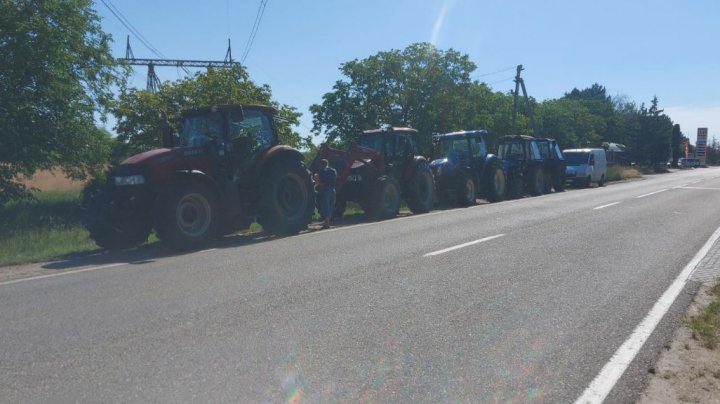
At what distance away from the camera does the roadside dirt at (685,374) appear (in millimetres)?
A: 4980

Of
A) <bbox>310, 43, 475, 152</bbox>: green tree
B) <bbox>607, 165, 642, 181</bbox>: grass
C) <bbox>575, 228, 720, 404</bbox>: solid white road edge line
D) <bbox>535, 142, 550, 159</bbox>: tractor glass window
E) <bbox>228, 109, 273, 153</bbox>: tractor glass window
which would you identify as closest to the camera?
<bbox>575, 228, 720, 404</bbox>: solid white road edge line

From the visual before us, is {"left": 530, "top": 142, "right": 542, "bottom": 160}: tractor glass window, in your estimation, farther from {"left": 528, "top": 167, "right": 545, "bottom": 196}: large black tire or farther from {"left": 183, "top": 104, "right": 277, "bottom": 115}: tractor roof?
{"left": 183, "top": 104, "right": 277, "bottom": 115}: tractor roof

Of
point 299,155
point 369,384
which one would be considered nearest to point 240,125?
point 299,155

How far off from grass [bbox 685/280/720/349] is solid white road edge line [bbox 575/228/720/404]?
13.4 inches

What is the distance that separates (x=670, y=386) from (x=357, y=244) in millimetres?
7881

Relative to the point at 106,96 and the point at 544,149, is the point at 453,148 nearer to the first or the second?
the point at 544,149

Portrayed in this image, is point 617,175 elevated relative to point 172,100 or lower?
lower

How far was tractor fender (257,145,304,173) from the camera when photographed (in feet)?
45.9

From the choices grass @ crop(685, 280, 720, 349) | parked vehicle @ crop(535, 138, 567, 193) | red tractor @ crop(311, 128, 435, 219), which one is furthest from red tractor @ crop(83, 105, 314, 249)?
parked vehicle @ crop(535, 138, 567, 193)

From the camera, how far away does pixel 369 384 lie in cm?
510

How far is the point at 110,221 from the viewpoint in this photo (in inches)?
480

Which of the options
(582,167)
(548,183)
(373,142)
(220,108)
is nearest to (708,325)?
(220,108)

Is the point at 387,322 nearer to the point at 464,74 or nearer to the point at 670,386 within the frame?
the point at 670,386

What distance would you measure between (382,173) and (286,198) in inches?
186
